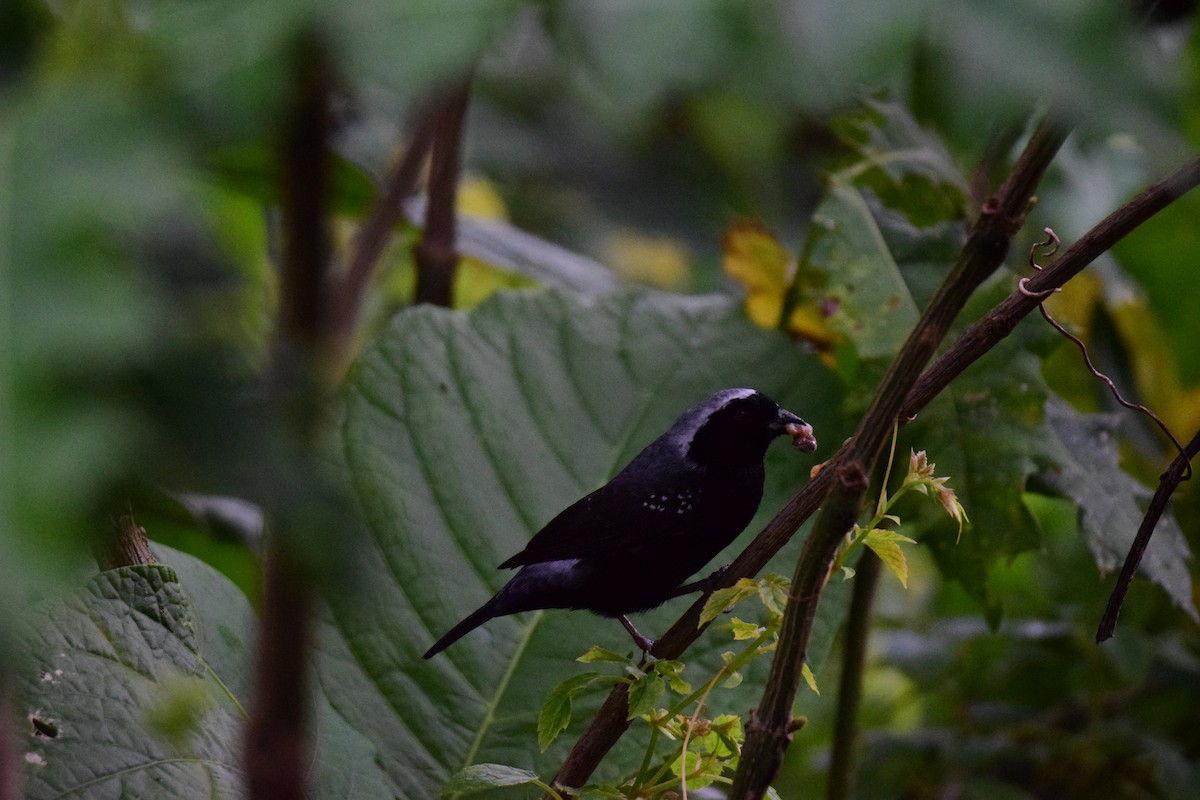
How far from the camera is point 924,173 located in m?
1.58

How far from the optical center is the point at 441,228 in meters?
1.55

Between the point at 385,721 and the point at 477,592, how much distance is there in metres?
0.16

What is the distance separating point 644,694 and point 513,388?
59 cm

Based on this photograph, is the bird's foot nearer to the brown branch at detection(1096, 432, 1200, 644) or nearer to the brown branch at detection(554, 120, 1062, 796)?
the brown branch at detection(554, 120, 1062, 796)

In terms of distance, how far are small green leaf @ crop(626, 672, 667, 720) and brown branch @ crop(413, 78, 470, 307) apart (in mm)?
801

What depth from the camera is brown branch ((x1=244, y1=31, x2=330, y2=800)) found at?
0.36m

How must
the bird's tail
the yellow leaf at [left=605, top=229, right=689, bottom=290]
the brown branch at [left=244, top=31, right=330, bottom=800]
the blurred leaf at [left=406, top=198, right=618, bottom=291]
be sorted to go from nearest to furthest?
the brown branch at [left=244, top=31, right=330, bottom=800]
the bird's tail
the blurred leaf at [left=406, top=198, right=618, bottom=291]
the yellow leaf at [left=605, top=229, right=689, bottom=290]

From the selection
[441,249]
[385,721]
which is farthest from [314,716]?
[441,249]

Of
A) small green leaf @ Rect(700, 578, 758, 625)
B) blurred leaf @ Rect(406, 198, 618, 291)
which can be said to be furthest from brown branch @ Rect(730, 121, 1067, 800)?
blurred leaf @ Rect(406, 198, 618, 291)

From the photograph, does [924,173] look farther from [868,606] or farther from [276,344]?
[276,344]

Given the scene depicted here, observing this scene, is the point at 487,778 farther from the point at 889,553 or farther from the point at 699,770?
the point at 889,553

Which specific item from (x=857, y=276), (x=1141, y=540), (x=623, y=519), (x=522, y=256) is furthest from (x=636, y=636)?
(x=522, y=256)

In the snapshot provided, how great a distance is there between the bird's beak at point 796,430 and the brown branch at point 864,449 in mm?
386

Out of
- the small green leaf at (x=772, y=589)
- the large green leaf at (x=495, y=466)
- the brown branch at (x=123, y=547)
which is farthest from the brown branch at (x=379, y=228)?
the small green leaf at (x=772, y=589)
